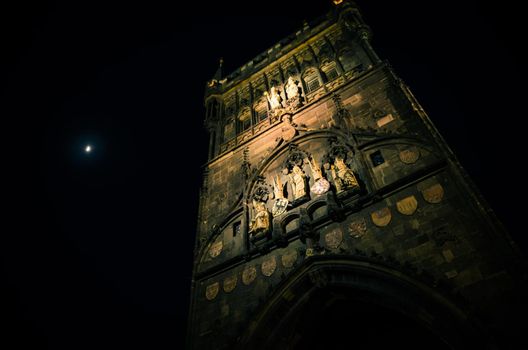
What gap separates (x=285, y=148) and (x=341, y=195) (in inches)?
144

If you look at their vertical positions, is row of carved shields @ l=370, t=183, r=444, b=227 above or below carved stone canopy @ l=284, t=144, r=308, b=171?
below

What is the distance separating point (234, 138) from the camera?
15.5m

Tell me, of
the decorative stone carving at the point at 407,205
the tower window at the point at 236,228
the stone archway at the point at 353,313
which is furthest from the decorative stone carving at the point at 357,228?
the tower window at the point at 236,228

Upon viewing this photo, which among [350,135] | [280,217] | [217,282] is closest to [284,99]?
[350,135]

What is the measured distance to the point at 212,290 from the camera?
32.4 feet

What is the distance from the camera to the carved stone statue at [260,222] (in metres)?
9.91

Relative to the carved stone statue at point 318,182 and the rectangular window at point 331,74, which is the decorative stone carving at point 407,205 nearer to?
the carved stone statue at point 318,182

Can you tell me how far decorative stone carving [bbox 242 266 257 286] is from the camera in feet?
30.2

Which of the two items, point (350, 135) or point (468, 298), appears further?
point (350, 135)

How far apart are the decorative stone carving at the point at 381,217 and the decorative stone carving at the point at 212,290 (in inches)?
194

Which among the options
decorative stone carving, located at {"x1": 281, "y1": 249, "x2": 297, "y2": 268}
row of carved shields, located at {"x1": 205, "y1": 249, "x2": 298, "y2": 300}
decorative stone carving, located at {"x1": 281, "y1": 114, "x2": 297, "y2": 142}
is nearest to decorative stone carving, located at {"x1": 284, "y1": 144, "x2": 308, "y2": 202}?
decorative stone carving, located at {"x1": 281, "y1": 114, "x2": 297, "y2": 142}

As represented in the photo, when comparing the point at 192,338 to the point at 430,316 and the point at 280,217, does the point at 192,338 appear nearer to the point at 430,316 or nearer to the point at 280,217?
the point at 280,217

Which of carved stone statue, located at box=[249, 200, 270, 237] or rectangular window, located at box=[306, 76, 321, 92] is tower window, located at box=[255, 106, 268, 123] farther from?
carved stone statue, located at box=[249, 200, 270, 237]

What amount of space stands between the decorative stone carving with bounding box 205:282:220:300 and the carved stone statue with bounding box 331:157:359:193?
4.54 m
